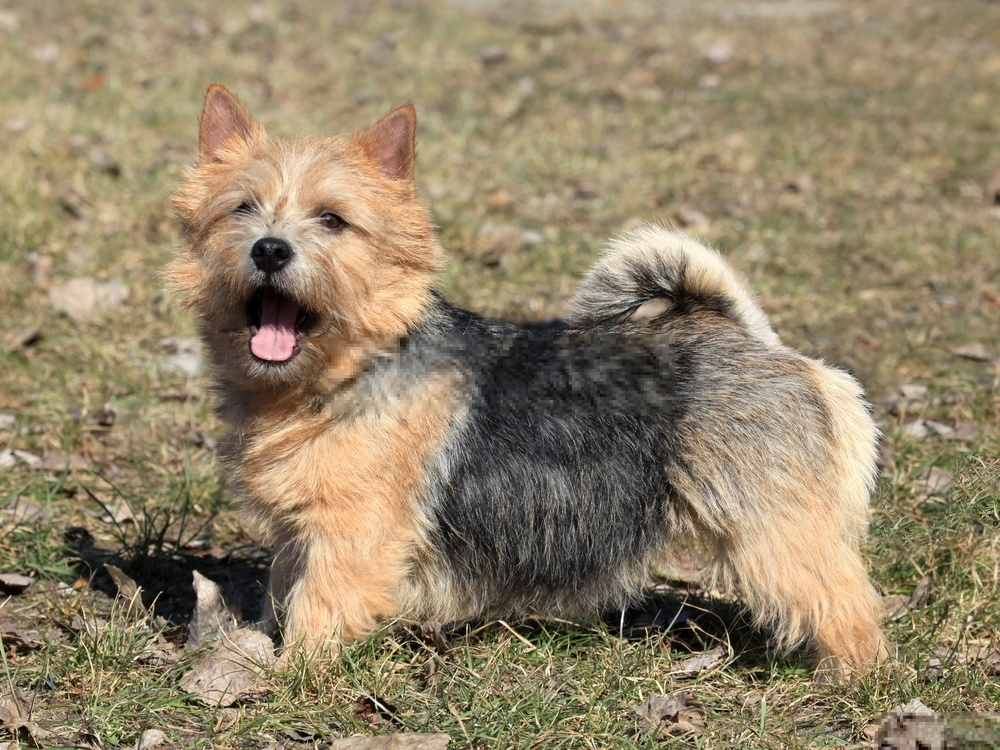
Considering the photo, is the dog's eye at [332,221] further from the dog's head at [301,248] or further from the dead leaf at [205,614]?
the dead leaf at [205,614]

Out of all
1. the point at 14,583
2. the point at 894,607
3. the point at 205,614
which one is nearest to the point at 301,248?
the point at 205,614

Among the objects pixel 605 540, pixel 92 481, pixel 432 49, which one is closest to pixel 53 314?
pixel 92 481

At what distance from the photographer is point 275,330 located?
3.63 metres

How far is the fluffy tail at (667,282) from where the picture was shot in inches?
158

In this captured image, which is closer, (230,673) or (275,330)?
(230,673)

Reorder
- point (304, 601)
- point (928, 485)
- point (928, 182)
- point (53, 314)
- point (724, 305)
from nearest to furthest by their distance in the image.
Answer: point (304, 601), point (724, 305), point (928, 485), point (53, 314), point (928, 182)

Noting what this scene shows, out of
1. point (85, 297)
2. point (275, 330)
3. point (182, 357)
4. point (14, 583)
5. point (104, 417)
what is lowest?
point (14, 583)

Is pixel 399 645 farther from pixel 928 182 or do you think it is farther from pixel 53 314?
pixel 928 182

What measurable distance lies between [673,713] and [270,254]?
193 cm

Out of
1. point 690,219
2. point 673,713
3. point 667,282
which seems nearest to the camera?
point 673,713

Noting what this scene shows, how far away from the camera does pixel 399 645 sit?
12.2 ft

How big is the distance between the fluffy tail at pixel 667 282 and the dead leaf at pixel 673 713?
1310mm

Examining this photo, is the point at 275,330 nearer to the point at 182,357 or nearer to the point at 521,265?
the point at 182,357

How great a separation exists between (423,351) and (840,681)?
5.83 feet
